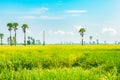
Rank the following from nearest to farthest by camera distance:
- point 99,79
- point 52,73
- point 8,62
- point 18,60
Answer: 1. point 99,79
2. point 52,73
3. point 8,62
4. point 18,60

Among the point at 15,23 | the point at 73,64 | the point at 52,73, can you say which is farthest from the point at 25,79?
the point at 15,23

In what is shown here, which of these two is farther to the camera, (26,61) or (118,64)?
(26,61)

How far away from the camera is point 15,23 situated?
12169cm

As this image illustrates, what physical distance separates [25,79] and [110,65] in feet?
26.1

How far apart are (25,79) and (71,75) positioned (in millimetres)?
1765

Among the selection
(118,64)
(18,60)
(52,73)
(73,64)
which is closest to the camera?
(52,73)

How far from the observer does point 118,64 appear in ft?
57.1

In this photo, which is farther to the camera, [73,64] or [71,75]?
[73,64]

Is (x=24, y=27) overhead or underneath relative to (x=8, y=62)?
overhead

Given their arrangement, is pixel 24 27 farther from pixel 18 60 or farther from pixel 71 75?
pixel 71 75

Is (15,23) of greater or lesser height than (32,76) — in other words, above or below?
above

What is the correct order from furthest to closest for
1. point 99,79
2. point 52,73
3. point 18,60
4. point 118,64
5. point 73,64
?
point 73,64 < point 18,60 < point 118,64 < point 52,73 < point 99,79

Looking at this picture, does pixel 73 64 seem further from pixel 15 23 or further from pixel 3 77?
pixel 15 23

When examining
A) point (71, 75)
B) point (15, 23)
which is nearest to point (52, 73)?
point (71, 75)
